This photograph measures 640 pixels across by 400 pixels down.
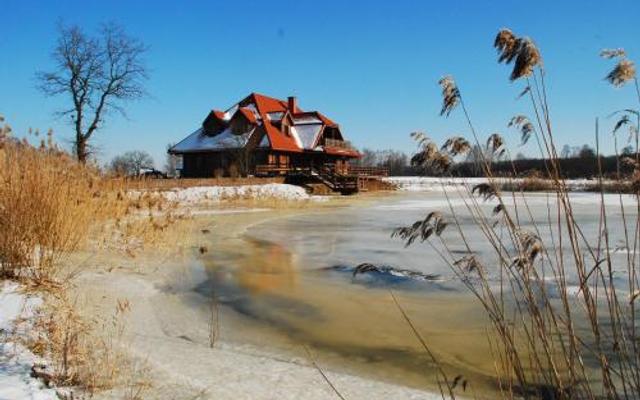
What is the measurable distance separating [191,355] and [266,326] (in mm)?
1426

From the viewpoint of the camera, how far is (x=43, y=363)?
3062 millimetres

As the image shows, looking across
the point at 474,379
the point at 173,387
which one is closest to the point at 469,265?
the point at 474,379

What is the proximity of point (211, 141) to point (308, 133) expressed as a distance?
27.1ft

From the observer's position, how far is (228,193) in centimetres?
2672

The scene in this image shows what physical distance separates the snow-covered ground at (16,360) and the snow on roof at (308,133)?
41158 mm

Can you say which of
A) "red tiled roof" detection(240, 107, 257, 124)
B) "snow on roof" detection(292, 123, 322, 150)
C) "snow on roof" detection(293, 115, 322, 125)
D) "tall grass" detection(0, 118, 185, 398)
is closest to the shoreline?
"tall grass" detection(0, 118, 185, 398)

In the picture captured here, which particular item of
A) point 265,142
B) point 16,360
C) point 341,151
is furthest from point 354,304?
point 341,151

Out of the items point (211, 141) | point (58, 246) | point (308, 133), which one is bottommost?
point (58, 246)

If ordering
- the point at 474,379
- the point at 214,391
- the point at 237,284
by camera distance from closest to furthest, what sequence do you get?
the point at 214,391 → the point at 474,379 → the point at 237,284

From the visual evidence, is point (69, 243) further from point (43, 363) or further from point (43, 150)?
point (43, 363)

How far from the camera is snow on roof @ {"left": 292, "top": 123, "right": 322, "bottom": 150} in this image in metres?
45.5

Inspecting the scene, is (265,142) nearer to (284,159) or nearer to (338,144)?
(284,159)

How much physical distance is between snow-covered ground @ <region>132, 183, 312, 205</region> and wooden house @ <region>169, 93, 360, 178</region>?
8681mm

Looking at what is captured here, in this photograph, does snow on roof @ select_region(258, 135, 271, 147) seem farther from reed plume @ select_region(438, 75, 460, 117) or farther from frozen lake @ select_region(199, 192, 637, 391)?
reed plume @ select_region(438, 75, 460, 117)
